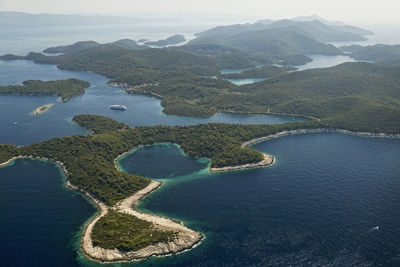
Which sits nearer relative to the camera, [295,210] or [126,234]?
[126,234]

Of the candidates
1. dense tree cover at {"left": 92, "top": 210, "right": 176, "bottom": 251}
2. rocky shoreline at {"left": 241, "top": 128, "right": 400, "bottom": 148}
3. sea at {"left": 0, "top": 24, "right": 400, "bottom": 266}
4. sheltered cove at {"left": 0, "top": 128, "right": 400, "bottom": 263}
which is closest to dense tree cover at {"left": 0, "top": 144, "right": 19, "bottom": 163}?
sea at {"left": 0, "top": 24, "right": 400, "bottom": 266}

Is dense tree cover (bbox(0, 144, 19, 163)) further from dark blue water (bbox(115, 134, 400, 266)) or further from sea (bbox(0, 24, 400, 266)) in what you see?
dark blue water (bbox(115, 134, 400, 266))

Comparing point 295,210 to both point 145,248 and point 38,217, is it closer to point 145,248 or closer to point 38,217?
point 145,248

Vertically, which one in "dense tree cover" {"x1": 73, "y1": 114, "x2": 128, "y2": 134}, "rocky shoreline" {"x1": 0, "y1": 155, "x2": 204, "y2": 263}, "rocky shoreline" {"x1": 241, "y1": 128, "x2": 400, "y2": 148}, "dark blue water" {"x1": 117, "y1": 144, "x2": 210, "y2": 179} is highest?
"dense tree cover" {"x1": 73, "y1": 114, "x2": 128, "y2": 134}

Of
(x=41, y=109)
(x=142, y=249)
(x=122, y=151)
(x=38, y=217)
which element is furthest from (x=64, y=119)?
(x=142, y=249)

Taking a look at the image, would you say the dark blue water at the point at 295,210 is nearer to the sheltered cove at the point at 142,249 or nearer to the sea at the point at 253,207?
the sea at the point at 253,207

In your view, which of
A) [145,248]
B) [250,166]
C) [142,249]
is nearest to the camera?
→ [142,249]

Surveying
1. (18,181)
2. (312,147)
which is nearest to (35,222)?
(18,181)
